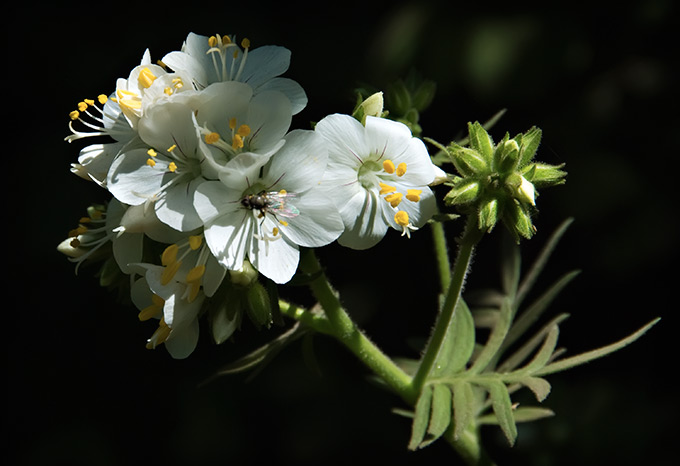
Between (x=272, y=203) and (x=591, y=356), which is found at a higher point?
(x=272, y=203)

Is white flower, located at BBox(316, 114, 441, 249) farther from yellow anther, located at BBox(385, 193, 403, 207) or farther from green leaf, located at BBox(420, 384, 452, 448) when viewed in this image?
green leaf, located at BBox(420, 384, 452, 448)

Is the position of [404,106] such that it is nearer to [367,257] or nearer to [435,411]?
[435,411]

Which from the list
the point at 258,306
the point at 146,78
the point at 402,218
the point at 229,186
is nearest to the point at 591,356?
the point at 402,218

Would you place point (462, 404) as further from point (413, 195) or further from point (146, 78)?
point (146, 78)

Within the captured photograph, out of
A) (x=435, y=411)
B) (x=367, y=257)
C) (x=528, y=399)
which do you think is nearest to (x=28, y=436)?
(x=367, y=257)

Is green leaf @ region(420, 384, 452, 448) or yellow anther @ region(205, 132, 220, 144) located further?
green leaf @ region(420, 384, 452, 448)

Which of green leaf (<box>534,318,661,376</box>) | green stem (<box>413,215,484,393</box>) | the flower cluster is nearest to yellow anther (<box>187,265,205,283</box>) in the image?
the flower cluster

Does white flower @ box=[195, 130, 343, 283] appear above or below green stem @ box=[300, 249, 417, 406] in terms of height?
above
